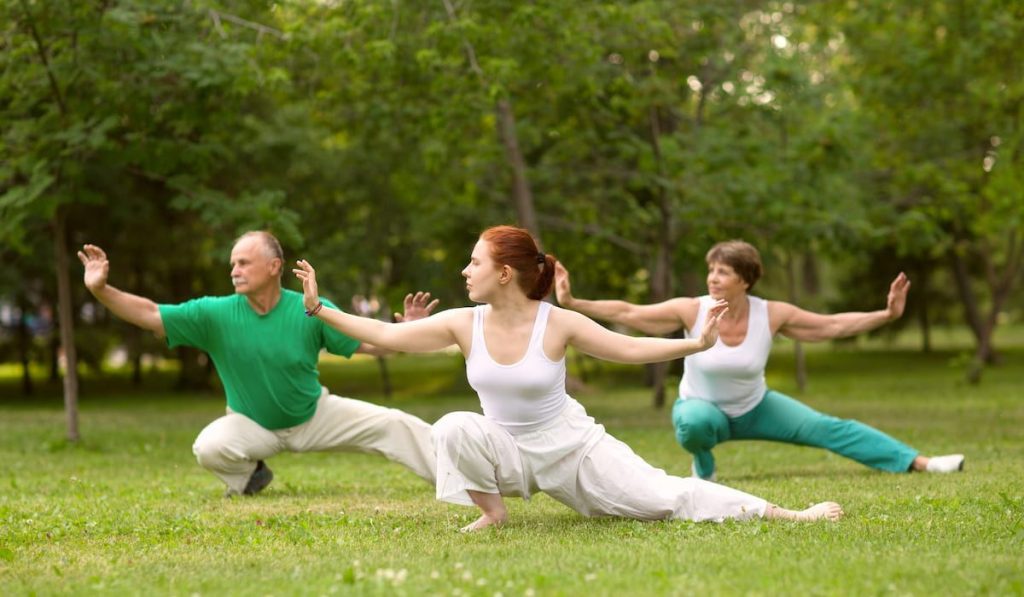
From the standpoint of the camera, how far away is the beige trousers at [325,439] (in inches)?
354

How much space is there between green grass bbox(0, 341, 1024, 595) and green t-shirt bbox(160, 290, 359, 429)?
691 mm

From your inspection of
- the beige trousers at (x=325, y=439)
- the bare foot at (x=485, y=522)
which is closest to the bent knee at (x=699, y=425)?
the beige trousers at (x=325, y=439)

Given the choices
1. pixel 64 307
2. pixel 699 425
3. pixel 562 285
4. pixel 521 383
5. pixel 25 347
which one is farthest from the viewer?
pixel 25 347

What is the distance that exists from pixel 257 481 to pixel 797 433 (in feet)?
13.1

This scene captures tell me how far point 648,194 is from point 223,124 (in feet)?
38.3

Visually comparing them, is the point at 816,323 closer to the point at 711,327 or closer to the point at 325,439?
the point at 711,327

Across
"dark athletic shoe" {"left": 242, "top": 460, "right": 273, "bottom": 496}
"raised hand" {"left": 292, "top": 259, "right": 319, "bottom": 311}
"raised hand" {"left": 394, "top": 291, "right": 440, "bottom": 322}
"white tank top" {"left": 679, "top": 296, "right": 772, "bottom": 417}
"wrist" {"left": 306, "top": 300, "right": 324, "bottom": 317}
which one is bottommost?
"dark athletic shoe" {"left": 242, "top": 460, "right": 273, "bottom": 496}

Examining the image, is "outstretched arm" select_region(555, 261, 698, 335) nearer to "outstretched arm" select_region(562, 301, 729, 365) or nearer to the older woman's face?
the older woman's face

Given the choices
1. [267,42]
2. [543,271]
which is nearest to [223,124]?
[267,42]

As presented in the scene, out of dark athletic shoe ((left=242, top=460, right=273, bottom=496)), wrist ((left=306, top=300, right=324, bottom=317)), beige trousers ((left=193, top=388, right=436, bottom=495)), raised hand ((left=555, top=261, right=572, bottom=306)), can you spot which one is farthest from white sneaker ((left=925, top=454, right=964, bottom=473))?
wrist ((left=306, top=300, right=324, bottom=317))

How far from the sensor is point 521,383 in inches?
269

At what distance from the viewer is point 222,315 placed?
898cm

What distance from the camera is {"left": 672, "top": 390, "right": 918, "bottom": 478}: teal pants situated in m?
9.69

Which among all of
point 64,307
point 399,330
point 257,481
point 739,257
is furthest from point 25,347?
point 399,330
